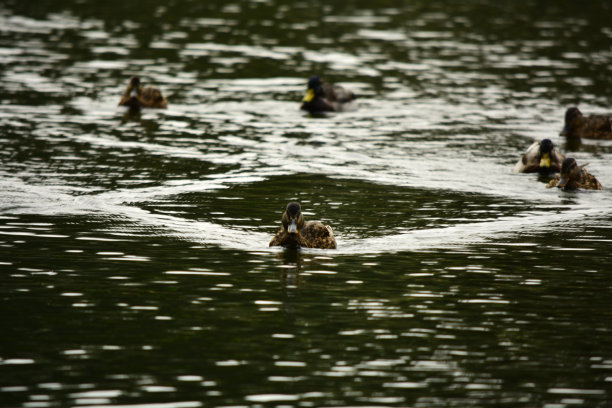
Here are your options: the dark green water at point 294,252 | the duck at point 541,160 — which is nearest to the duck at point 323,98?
the dark green water at point 294,252

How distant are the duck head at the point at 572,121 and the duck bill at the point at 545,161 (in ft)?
14.5

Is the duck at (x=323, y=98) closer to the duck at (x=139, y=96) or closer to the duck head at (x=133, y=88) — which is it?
the duck at (x=139, y=96)

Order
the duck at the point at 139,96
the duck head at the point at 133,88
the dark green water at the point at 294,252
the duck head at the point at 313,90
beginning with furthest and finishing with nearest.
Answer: the duck head at the point at 313,90, the duck at the point at 139,96, the duck head at the point at 133,88, the dark green water at the point at 294,252

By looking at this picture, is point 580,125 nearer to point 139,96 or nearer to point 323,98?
point 323,98

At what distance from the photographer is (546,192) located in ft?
67.7

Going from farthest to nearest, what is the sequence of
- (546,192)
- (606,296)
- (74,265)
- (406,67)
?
1. (406,67)
2. (546,192)
3. (74,265)
4. (606,296)

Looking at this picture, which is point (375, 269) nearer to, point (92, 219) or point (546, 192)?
point (92, 219)

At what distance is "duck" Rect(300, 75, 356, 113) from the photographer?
29328mm

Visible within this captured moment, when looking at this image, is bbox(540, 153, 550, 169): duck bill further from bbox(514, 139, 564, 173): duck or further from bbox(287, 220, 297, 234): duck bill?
bbox(287, 220, 297, 234): duck bill

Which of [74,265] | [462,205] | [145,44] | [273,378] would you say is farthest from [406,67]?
[273,378]

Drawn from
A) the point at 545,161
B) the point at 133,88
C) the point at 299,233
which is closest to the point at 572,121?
the point at 545,161

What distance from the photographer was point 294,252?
15.9 m

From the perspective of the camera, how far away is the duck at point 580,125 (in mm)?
25958

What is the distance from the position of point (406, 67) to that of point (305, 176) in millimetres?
15888
